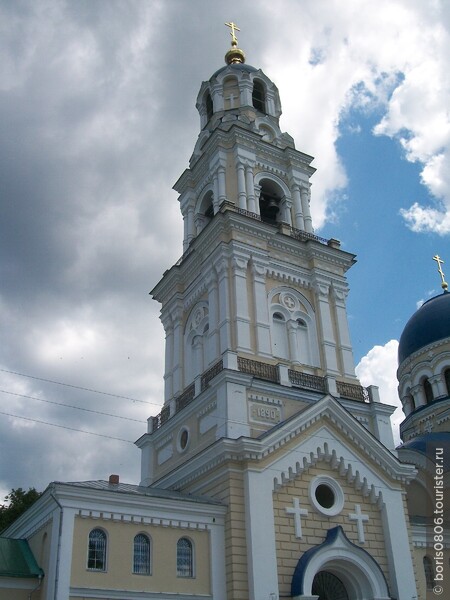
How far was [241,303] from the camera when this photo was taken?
2386cm

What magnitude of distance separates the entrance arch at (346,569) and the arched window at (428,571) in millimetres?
3669

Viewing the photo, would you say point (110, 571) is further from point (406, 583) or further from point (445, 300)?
point (445, 300)

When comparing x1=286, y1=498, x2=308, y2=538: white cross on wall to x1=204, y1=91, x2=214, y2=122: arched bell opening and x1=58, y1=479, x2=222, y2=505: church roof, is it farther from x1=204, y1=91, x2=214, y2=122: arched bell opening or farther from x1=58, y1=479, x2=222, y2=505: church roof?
x1=204, y1=91, x2=214, y2=122: arched bell opening

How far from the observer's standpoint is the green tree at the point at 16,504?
3022 cm

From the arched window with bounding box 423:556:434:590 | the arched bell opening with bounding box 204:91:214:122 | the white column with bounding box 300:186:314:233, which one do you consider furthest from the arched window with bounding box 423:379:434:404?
the arched bell opening with bounding box 204:91:214:122

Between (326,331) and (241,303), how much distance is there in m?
3.96

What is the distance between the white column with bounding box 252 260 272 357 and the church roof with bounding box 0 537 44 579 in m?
9.71

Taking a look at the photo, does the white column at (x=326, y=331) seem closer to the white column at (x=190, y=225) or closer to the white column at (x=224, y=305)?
the white column at (x=224, y=305)

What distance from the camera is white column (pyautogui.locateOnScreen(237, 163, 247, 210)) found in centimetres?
2700

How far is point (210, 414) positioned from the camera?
72.7 feet

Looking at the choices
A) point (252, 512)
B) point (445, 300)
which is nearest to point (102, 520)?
point (252, 512)

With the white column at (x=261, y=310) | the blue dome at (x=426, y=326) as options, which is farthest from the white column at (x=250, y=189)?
the blue dome at (x=426, y=326)

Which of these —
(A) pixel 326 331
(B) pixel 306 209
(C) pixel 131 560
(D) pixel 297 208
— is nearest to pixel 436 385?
(B) pixel 306 209

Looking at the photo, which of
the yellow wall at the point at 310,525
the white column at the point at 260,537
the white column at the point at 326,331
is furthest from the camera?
the white column at the point at 326,331
